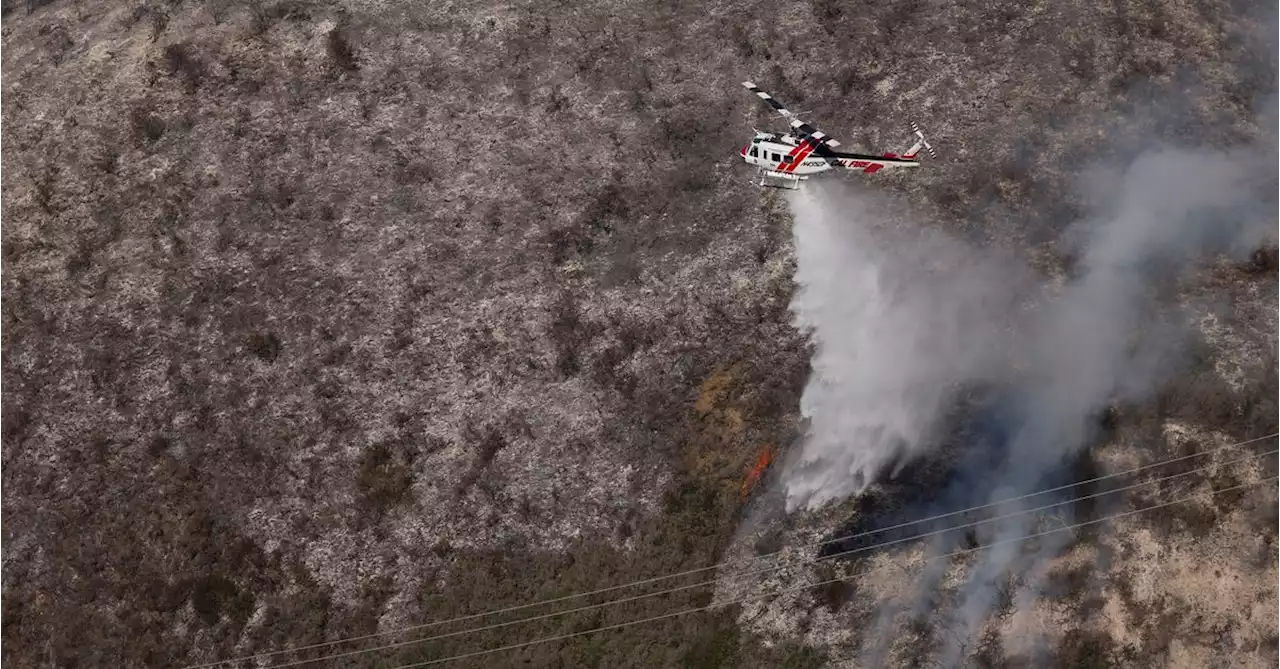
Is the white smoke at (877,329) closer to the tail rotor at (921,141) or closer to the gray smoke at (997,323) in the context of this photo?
the gray smoke at (997,323)

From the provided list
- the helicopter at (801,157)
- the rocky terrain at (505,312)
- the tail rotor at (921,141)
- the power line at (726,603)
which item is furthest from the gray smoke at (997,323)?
the tail rotor at (921,141)

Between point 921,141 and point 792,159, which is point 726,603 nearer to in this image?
point 792,159

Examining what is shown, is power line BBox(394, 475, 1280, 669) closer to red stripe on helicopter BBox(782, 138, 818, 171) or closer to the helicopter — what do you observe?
the helicopter

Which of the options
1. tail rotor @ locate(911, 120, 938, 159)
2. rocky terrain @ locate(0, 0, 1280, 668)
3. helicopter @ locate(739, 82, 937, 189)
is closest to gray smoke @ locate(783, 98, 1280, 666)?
rocky terrain @ locate(0, 0, 1280, 668)

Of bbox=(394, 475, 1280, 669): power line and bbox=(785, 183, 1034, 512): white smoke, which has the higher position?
bbox=(785, 183, 1034, 512): white smoke

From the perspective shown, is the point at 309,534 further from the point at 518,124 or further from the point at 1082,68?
the point at 1082,68

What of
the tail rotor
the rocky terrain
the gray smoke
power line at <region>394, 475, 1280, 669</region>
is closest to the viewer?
power line at <region>394, 475, 1280, 669</region>

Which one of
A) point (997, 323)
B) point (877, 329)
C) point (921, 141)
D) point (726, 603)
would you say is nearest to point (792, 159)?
point (921, 141)

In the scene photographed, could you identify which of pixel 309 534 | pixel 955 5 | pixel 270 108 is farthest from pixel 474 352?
pixel 955 5
